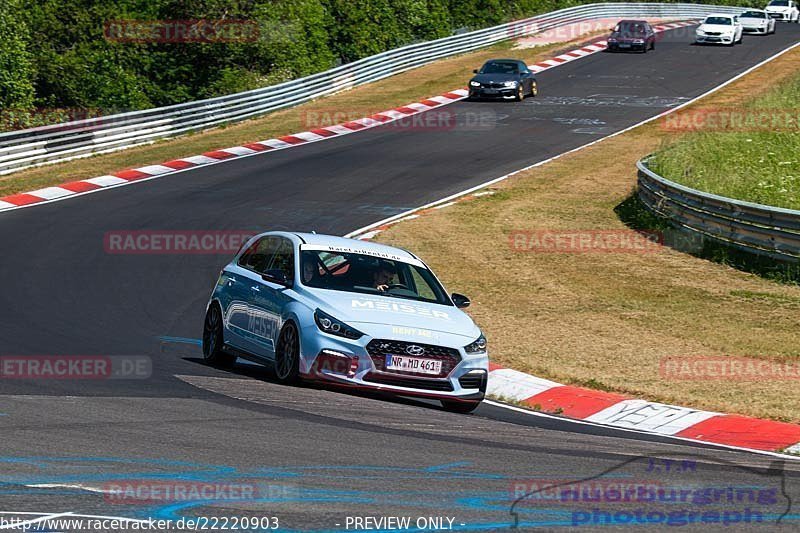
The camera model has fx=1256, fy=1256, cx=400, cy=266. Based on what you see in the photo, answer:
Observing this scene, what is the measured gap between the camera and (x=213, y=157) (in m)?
30.8

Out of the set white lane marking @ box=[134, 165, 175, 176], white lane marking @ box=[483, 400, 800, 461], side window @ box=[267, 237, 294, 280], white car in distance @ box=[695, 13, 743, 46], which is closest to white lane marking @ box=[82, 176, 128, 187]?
white lane marking @ box=[134, 165, 175, 176]

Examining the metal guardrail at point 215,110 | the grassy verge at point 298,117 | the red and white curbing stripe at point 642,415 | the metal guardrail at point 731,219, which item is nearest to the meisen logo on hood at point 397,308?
the red and white curbing stripe at point 642,415

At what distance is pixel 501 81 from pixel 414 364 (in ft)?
97.9

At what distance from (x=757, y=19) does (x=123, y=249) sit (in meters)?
46.0

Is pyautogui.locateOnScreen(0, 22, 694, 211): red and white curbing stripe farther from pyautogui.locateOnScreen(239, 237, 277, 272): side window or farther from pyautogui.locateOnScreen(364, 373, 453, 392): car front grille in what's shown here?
pyautogui.locateOnScreen(364, 373, 453, 392): car front grille

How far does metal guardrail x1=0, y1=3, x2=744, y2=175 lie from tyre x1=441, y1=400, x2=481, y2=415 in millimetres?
19244

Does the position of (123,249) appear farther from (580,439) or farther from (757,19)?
(757,19)

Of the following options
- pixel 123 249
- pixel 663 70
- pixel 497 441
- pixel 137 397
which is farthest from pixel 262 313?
pixel 663 70

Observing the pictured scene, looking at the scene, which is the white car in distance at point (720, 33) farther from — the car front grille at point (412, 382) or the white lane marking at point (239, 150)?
the car front grille at point (412, 382)

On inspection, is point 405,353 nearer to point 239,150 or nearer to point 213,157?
point 213,157

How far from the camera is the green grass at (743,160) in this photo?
22.8 m

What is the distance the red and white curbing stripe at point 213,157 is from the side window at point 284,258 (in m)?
12.2

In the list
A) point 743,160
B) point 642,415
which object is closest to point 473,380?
point 642,415

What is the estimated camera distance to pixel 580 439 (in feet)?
32.8
